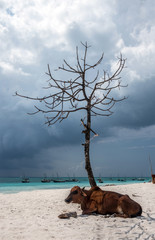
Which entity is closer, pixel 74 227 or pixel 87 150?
pixel 74 227

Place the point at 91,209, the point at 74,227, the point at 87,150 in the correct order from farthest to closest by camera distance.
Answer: the point at 87,150 < the point at 91,209 < the point at 74,227

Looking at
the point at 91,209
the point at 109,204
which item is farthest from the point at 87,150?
the point at 109,204

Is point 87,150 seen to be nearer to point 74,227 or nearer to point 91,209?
point 91,209

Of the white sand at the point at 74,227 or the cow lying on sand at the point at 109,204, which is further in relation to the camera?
the cow lying on sand at the point at 109,204

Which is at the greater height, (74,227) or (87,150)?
(87,150)

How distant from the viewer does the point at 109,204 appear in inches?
257

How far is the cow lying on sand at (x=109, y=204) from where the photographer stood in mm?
6270

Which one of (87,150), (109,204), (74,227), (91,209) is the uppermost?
(87,150)

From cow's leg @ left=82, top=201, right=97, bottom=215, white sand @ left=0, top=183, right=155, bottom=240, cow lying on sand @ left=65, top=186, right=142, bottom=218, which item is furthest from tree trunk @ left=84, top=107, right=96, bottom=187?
white sand @ left=0, top=183, right=155, bottom=240

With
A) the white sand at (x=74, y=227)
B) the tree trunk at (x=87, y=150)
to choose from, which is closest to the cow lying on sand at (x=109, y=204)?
the white sand at (x=74, y=227)

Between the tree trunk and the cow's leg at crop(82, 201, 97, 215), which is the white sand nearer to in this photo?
the cow's leg at crop(82, 201, 97, 215)

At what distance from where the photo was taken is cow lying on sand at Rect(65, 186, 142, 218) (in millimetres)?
6270

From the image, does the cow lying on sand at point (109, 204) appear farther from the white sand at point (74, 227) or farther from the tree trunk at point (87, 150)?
the tree trunk at point (87, 150)

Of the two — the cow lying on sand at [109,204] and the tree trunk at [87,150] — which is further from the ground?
the tree trunk at [87,150]
